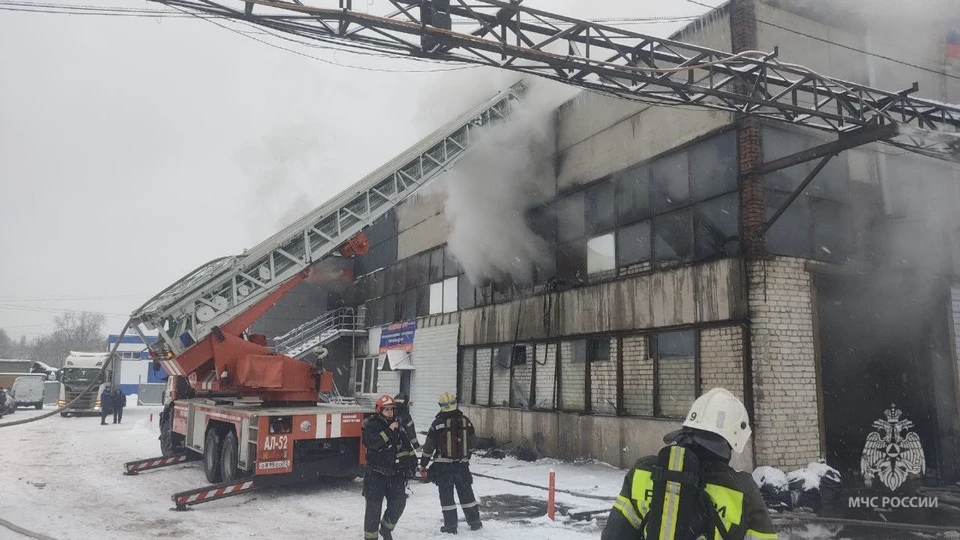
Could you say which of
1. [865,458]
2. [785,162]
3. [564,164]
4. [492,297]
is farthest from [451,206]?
[865,458]

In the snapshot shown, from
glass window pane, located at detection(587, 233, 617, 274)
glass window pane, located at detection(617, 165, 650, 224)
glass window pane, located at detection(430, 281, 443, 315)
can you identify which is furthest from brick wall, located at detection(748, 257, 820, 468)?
glass window pane, located at detection(430, 281, 443, 315)

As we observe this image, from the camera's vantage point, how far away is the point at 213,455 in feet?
34.5

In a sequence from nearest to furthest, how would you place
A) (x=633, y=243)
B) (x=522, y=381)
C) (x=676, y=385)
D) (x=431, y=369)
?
(x=676, y=385)
(x=633, y=243)
(x=522, y=381)
(x=431, y=369)

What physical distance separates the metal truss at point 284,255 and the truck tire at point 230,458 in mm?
1745

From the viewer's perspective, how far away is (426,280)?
763 inches

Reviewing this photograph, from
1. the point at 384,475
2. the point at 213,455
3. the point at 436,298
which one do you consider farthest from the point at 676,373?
the point at 436,298

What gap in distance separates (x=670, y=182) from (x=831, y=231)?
261cm

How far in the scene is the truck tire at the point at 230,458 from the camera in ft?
32.2

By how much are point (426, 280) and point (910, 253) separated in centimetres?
1214

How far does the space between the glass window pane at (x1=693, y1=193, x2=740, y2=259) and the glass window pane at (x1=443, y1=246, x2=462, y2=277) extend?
7857mm

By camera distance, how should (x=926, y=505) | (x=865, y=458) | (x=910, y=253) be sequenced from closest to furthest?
(x=926, y=505), (x=865, y=458), (x=910, y=253)

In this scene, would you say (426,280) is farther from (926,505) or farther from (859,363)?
(926,505)

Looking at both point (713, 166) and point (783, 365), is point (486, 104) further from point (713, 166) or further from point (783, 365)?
point (783, 365)

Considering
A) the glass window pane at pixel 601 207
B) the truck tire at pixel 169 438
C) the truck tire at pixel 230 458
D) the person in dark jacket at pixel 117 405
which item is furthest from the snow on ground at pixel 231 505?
the person in dark jacket at pixel 117 405
